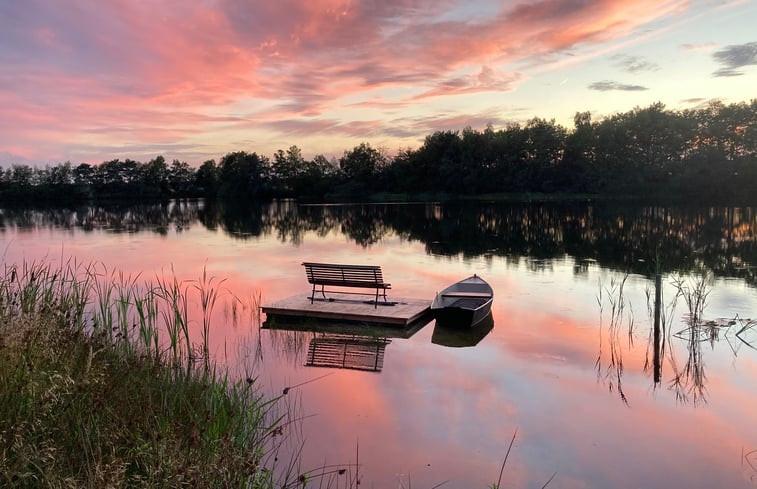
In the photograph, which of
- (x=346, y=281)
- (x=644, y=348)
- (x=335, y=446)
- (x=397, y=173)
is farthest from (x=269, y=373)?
(x=397, y=173)

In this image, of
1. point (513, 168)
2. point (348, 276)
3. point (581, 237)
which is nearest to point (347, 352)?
point (348, 276)

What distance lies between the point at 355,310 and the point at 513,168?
67363mm

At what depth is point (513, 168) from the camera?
74.6 metres

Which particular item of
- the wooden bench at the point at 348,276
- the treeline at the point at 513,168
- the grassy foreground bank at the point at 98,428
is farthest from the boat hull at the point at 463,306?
the treeline at the point at 513,168

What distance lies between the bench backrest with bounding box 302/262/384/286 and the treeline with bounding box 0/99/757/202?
193ft

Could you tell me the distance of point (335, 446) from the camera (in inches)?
230

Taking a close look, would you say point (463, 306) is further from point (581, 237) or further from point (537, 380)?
point (581, 237)

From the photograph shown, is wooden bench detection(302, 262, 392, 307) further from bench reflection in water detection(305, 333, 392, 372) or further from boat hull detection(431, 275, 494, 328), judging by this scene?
bench reflection in water detection(305, 333, 392, 372)

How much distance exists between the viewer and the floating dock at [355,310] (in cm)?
1061

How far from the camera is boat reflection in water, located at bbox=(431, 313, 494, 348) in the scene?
32.2 ft

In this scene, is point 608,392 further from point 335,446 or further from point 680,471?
point 335,446

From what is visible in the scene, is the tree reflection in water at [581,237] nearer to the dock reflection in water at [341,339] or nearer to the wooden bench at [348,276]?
the wooden bench at [348,276]

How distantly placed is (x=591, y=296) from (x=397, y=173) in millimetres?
74095

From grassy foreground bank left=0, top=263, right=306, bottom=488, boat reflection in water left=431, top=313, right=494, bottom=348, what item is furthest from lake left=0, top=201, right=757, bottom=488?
grassy foreground bank left=0, top=263, right=306, bottom=488
